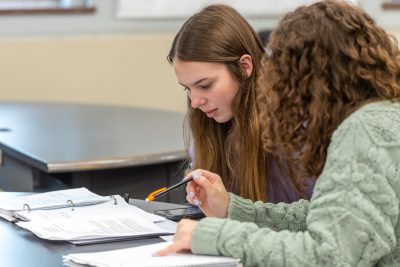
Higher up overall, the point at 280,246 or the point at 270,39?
the point at 270,39

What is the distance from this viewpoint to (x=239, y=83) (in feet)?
6.66

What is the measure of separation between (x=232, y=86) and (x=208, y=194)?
0.37 metres

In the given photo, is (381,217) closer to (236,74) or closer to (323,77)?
(323,77)

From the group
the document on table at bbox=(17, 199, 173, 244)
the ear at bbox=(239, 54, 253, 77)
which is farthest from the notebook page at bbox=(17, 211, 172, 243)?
the ear at bbox=(239, 54, 253, 77)

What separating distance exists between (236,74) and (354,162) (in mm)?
827

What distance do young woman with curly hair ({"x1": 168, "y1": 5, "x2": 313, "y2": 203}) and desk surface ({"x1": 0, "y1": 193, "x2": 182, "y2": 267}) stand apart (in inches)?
18.6

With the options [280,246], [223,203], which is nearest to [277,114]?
[280,246]

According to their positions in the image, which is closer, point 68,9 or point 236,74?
point 236,74

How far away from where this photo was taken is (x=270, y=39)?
1.36 m

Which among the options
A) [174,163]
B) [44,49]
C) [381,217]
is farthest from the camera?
[44,49]

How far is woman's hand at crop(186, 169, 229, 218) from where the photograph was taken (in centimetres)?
175

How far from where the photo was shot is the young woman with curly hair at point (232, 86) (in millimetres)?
1969

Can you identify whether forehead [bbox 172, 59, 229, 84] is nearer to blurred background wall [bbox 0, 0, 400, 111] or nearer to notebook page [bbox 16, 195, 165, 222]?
notebook page [bbox 16, 195, 165, 222]

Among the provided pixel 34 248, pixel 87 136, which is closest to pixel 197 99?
pixel 34 248
